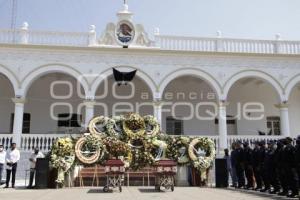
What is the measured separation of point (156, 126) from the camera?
47.8ft

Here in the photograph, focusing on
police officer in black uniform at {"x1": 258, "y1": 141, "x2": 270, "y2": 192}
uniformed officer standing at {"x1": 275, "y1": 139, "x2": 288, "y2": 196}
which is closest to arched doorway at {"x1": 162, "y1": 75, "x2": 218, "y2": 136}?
police officer in black uniform at {"x1": 258, "y1": 141, "x2": 270, "y2": 192}

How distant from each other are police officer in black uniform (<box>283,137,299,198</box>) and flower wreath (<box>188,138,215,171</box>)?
12.8 ft

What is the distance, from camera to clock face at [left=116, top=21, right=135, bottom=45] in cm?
1988

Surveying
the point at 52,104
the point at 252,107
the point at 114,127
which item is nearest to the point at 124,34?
the point at 52,104

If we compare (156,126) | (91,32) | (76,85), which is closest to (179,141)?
(156,126)

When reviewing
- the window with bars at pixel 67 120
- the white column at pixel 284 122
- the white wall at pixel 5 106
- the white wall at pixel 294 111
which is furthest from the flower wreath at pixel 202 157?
the white wall at pixel 5 106

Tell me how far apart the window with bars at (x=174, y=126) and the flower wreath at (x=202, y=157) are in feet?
31.2

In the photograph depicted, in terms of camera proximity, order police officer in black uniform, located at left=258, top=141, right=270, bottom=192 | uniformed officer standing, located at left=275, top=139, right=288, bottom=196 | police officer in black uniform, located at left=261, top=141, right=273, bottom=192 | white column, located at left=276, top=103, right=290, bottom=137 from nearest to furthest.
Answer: uniformed officer standing, located at left=275, top=139, right=288, bottom=196
police officer in black uniform, located at left=261, top=141, right=273, bottom=192
police officer in black uniform, located at left=258, top=141, right=270, bottom=192
white column, located at left=276, top=103, right=290, bottom=137

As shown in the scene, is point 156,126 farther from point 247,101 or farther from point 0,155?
point 247,101

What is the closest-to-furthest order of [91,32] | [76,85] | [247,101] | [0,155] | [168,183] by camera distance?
1. [168,183]
2. [0,155]
3. [91,32]
4. [76,85]
5. [247,101]

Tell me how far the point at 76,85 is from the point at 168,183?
41.2 feet

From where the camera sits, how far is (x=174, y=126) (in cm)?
2391

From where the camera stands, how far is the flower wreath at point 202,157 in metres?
13.8

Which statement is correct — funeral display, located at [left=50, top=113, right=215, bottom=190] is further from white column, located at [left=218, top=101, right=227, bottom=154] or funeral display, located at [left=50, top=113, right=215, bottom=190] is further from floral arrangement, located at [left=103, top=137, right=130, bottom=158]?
white column, located at [left=218, top=101, right=227, bottom=154]
